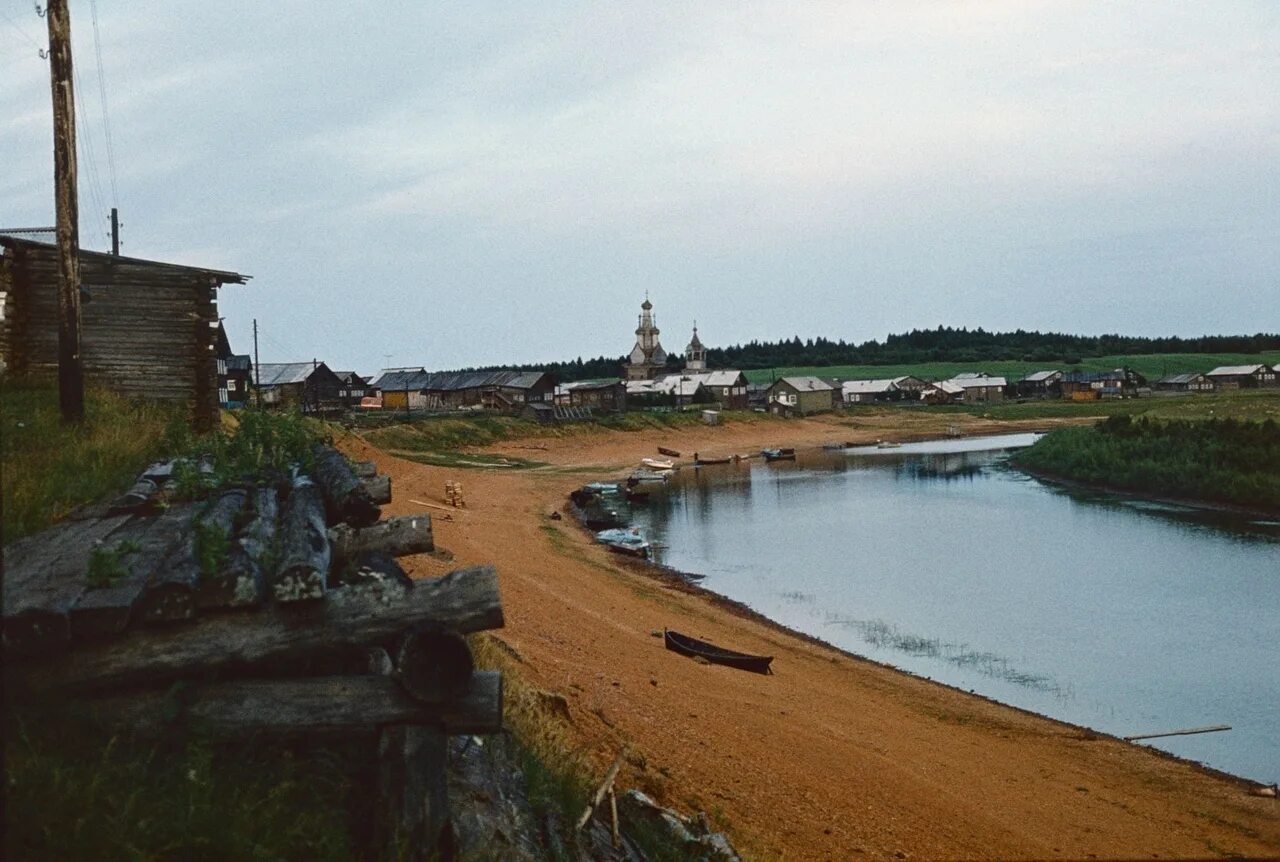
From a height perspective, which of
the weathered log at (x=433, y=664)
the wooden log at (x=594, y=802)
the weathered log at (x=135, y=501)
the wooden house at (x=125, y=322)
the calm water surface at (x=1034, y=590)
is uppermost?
the wooden house at (x=125, y=322)

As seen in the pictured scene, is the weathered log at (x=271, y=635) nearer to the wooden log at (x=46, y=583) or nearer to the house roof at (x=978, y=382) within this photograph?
the wooden log at (x=46, y=583)

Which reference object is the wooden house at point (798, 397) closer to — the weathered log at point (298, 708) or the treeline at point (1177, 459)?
the treeline at point (1177, 459)

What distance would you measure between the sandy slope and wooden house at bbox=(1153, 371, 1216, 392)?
152m

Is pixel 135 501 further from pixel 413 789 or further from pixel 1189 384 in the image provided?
pixel 1189 384

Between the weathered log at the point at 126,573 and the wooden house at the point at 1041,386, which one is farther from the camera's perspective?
the wooden house at the point at 1041,386

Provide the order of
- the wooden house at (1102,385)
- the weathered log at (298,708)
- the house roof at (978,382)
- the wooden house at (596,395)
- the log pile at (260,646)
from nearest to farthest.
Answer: the log pile at (260,646)
the weathered log at (298,708)
the wooden house at (596,395)
the wooden house at (1102,385)
the house roof at (978,382)

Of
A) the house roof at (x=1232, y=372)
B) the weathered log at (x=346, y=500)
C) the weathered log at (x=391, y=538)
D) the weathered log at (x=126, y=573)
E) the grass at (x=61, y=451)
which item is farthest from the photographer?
the house roof at (x=1232, y=372)

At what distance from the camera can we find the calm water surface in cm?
2456

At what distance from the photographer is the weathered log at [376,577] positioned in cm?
647

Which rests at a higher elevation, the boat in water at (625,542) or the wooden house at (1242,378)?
the wooden house at (1242,378)

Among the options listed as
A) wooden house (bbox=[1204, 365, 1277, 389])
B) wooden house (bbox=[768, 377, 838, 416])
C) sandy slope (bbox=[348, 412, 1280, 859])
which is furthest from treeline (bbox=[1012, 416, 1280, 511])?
wooden house (bbox=[1204, 365, 1277, 389])

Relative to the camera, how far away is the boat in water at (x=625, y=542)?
4264 cm

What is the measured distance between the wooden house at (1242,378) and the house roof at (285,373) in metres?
136

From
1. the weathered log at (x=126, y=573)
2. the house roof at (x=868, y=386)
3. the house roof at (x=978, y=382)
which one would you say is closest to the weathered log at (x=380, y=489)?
the weathered log at (x=126, y=573)
